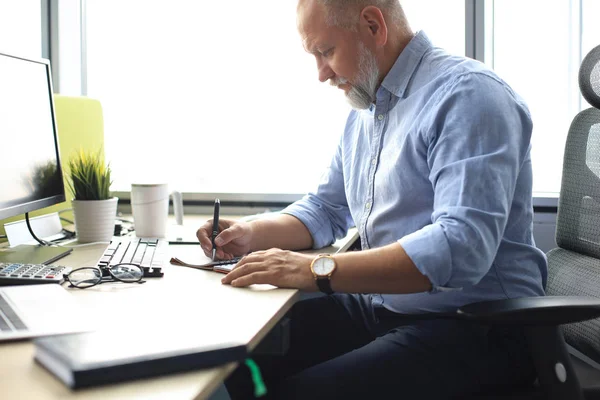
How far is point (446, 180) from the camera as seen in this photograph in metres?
1.15

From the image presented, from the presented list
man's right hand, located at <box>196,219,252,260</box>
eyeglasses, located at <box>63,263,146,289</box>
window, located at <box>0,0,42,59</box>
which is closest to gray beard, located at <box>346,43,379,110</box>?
man's right hand, located at <box>196,219,252,260</box>

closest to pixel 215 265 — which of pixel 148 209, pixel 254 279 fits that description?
pixel 254 279

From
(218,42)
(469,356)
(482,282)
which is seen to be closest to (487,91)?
(482,282)

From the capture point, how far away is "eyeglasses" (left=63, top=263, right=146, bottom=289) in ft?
3.95

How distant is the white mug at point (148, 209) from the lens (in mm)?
1761

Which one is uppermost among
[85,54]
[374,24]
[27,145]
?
[85,54]

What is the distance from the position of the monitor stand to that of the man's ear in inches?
32.4

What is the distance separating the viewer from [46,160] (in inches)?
62.7

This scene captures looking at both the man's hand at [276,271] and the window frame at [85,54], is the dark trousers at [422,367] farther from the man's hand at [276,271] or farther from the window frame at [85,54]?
the window frame at [85,54]

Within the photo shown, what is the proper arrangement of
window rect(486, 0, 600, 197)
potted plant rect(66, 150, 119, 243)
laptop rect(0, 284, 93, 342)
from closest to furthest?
laptop rect(0, 284, 93, 342)
potted plant rect(66, 150, 119, 243)
window rect(486, 0, 600, 197)

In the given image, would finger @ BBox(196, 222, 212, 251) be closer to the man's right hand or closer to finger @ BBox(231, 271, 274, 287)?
the man's right hand

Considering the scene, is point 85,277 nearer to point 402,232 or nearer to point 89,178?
point 89,178

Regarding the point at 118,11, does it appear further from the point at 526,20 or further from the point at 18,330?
the point at 18,330

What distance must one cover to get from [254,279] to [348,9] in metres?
0.60
